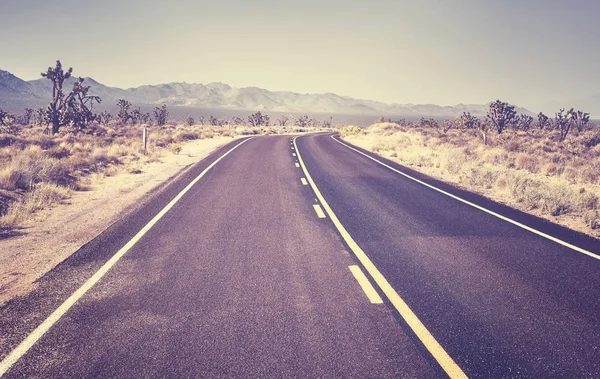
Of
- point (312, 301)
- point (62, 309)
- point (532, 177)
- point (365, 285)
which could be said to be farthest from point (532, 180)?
point (62, 309)

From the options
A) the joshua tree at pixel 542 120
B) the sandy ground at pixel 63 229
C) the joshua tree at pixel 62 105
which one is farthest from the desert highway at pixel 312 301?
the joshua tree at pixel 542 120

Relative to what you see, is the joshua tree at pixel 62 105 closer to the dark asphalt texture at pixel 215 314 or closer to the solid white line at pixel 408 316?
the dark asphalt texture at pixel 215 314

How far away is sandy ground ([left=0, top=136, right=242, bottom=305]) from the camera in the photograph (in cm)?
532

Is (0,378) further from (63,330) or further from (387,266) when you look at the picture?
(387,266)

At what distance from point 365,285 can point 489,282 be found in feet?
6.23

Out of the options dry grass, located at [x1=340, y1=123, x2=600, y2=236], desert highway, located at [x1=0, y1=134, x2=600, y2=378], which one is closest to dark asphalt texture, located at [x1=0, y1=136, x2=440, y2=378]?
desert highway, located at [x1=0, y1=134, x2=600, y2=378]

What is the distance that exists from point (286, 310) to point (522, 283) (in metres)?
3.57

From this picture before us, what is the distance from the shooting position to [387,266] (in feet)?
18.8

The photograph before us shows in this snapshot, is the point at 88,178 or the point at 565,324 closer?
the point at 565,324

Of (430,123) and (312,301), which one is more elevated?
(430,123)

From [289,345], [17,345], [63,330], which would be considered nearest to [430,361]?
[289,345]

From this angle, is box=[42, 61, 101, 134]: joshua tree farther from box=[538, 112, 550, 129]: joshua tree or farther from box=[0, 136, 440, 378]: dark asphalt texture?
box=[538, 112, 550, 129]: joshua tree

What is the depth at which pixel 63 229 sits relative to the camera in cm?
754

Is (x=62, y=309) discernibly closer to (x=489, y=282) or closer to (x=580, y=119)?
(x=489, y=282)
